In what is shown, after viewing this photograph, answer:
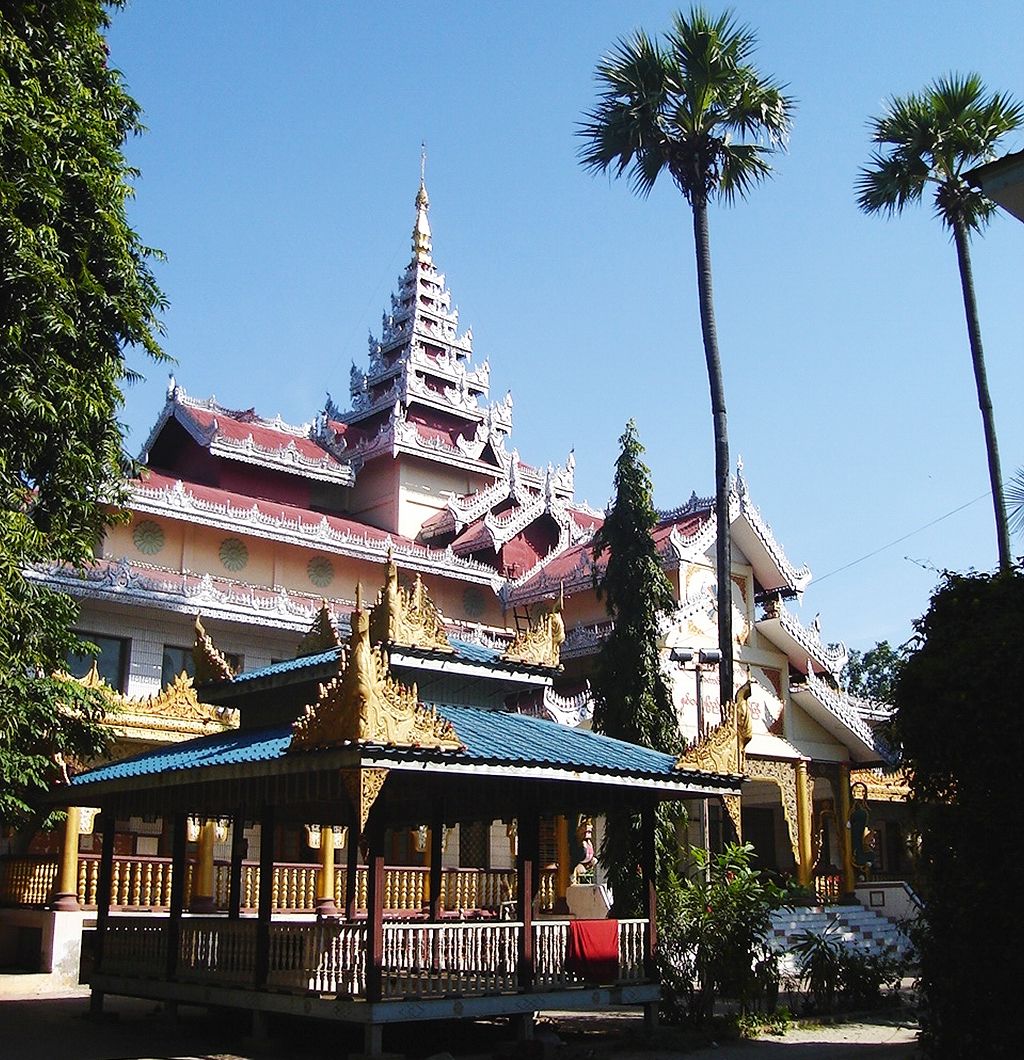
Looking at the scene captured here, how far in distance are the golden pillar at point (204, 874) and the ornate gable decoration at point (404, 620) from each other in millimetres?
8880

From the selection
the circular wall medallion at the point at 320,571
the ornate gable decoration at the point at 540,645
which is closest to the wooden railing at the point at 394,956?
the ornate gable decoration at the point at 540,645

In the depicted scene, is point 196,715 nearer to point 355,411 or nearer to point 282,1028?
point 282,1028

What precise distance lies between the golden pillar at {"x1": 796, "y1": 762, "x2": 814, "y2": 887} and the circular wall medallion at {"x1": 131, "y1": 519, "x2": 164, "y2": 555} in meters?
15.6

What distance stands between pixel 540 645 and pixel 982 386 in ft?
51.6

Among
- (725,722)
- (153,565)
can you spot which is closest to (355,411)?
(153,565)

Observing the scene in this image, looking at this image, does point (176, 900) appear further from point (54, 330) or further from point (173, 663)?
point (173, 663)

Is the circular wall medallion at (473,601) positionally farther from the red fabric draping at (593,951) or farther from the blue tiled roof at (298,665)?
the red fabric draping at (593,951)

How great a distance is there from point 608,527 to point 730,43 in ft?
36.7

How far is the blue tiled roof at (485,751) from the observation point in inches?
552

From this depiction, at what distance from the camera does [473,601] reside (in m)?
36.8

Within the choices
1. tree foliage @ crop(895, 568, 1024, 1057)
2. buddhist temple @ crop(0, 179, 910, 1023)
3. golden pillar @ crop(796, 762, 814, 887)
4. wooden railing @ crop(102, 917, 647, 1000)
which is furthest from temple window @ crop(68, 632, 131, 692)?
tree foliage @ crop(895, 568, 1024, 1057)

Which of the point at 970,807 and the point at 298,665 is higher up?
the point at 298,665

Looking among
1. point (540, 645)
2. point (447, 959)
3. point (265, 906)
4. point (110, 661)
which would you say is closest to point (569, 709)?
point (110, 661)

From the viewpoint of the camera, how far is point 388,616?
15.6 metres
